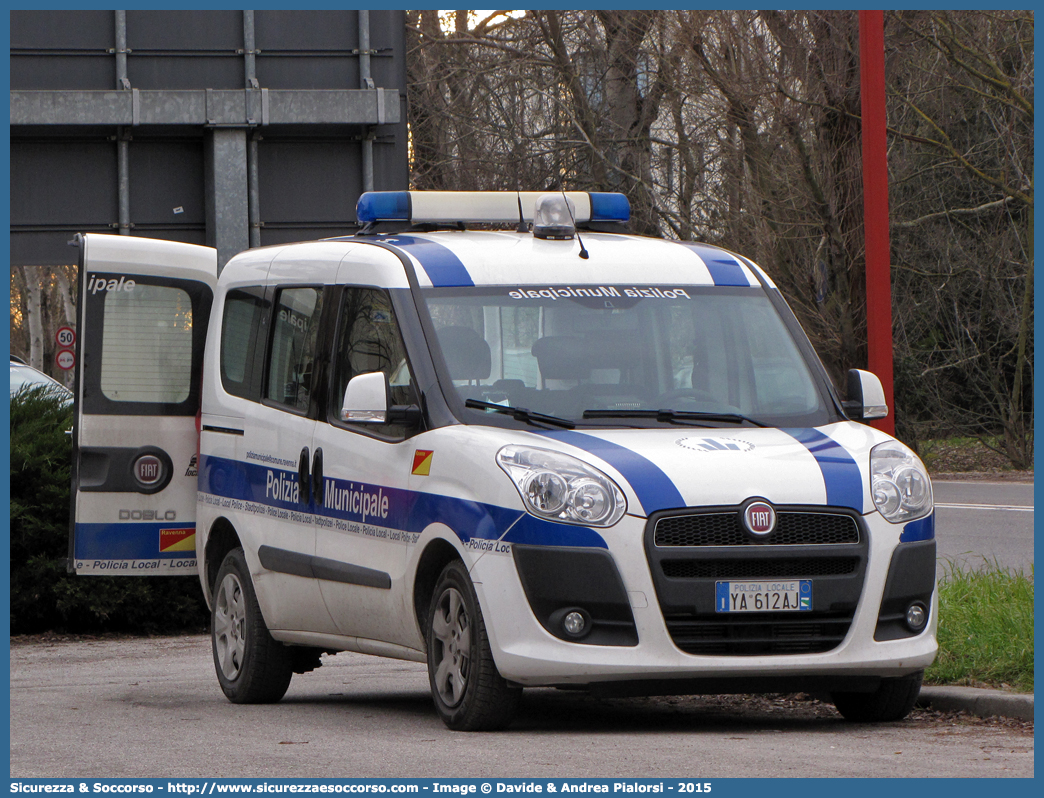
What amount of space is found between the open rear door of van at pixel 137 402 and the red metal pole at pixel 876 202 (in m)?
3.57

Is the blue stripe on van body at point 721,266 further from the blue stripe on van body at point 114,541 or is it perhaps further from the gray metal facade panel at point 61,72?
the gray metal facade panel at point 61,72

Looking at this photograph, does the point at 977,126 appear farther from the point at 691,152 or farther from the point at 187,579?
the point at 187,579

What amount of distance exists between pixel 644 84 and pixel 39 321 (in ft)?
107

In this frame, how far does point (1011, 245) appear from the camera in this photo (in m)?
26.9

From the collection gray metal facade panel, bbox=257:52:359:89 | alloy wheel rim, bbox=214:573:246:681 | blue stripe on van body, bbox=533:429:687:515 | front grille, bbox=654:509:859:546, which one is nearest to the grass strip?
front grille, bbox=654:509:859:546

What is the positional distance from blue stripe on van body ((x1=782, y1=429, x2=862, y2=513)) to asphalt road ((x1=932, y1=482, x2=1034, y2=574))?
13.9 feet

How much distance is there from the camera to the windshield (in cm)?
744

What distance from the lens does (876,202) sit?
8.66m

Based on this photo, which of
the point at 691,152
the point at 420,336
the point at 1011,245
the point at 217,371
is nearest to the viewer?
the point at 420,336

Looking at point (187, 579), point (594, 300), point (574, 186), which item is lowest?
point (187, 579)

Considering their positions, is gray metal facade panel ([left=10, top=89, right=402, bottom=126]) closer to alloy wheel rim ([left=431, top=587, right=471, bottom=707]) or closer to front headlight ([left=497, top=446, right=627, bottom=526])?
alloy wheel rim ([left=431, top=587, right=471, bottom=707])

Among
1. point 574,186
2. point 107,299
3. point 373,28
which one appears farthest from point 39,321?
point 107,299

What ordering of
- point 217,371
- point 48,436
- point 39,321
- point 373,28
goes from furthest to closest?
point 39,321, point 373,28, point 48,436, point 217,371

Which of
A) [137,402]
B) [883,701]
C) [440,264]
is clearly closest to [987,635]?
[883,701]
